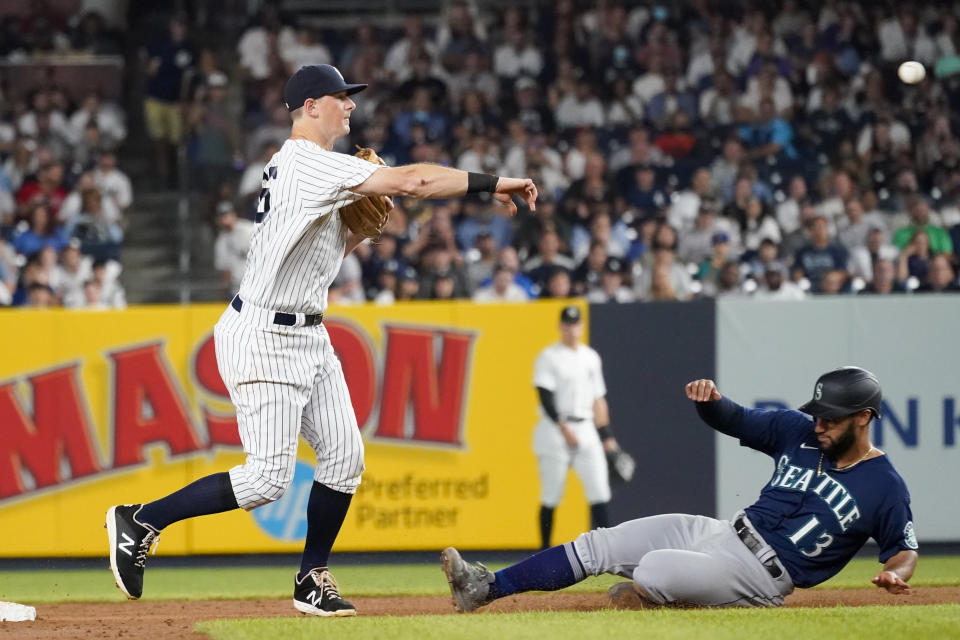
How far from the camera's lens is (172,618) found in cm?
648

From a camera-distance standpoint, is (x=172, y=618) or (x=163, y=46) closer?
(x=172, y=618)

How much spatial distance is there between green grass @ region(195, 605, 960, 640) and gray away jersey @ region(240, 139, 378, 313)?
129 centimetres

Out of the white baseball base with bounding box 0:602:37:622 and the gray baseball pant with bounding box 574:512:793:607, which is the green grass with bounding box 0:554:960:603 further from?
the gray baseball pant with bounding box 574:512:793:607

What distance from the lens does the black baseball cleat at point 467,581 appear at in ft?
18.5

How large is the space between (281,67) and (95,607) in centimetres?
931

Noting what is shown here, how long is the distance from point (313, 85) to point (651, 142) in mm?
9484

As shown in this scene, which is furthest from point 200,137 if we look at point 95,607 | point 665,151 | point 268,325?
point 268,325

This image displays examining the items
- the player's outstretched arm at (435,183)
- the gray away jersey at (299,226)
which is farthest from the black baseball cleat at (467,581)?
the player's outstretched arm at (435,183)

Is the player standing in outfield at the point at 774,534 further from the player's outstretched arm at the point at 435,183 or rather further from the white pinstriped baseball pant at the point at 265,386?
the player's outstretched arm at the point at 435,183

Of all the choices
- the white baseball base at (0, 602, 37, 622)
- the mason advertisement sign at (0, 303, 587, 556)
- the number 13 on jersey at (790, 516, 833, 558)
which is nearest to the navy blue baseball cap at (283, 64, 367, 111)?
the number 13 on jersey at (790, 516, 833, 558)

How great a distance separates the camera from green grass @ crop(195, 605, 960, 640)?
496 cm

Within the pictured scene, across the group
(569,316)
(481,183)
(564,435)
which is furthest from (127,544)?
(569,316)

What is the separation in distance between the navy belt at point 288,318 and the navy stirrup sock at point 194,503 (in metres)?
0.66

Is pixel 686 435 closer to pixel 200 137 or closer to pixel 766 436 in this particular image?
pixel 766 436
